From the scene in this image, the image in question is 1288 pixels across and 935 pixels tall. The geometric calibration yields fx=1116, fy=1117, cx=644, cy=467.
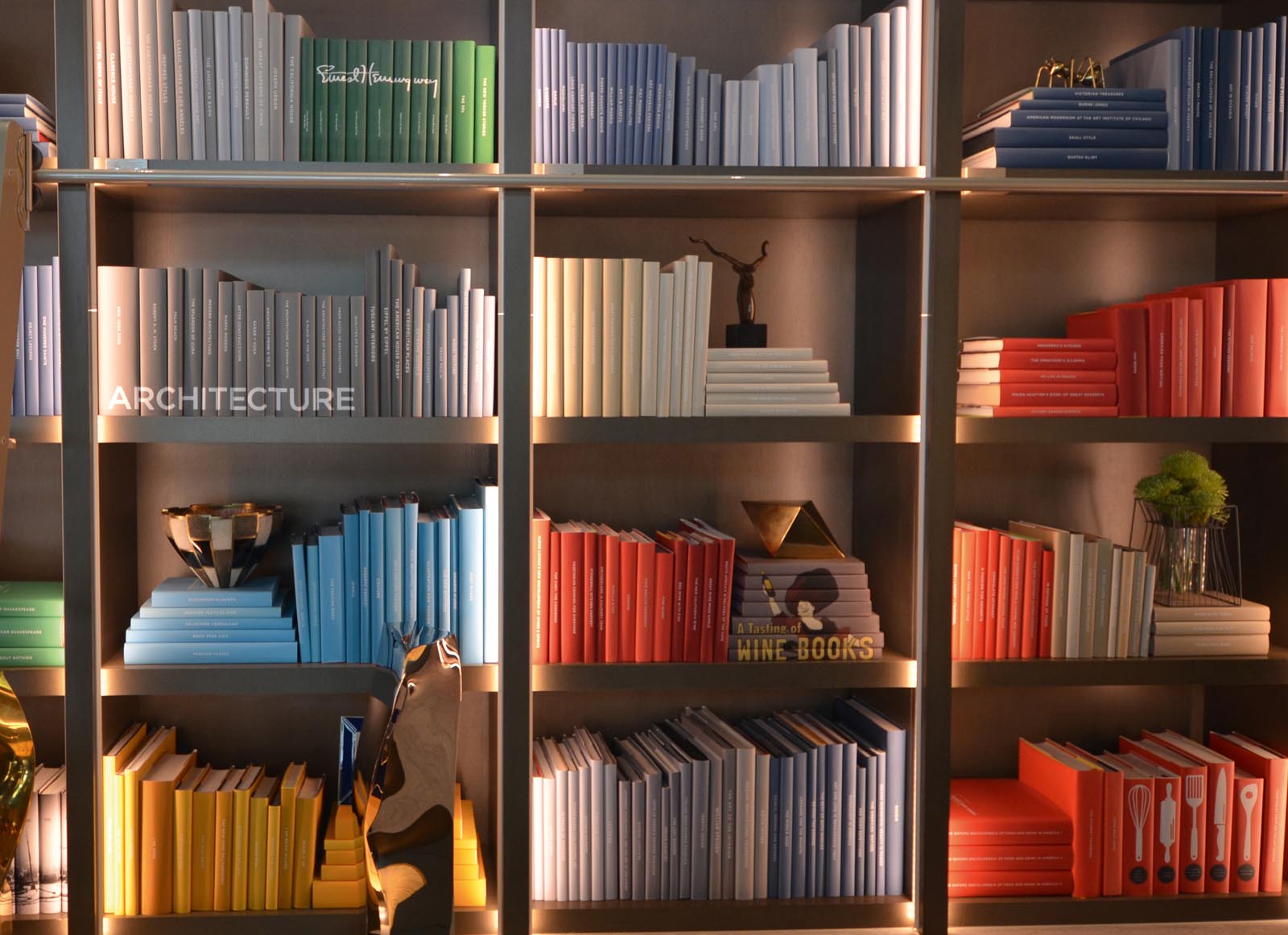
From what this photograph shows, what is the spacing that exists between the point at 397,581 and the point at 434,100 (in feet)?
2.90

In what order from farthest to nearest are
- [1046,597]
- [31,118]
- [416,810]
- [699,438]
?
[1046,597] < [699,438] < [31,118] < [416,810]

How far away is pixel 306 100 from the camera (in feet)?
6.60

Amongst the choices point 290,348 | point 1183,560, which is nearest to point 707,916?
point 1183,560

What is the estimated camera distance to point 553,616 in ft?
6.82

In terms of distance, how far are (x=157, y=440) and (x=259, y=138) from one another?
0.57 m

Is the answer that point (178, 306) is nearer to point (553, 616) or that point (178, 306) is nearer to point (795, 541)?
point (553, 616)

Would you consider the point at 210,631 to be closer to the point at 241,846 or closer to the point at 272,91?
the point at 241,846

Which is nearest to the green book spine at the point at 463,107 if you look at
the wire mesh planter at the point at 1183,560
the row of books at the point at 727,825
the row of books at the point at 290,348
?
the row of books at the point at 290,348

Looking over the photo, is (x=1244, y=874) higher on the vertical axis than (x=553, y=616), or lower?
lower

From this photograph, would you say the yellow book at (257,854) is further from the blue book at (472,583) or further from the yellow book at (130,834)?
the blue book at (472,583)

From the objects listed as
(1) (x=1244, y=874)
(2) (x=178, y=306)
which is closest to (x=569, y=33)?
(2) (x=178, y=306)

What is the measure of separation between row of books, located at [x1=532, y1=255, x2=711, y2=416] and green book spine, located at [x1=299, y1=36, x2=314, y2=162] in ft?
1.52

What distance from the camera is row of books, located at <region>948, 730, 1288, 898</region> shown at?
85.7 inches

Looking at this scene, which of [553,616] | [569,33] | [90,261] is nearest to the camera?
[90,261]
